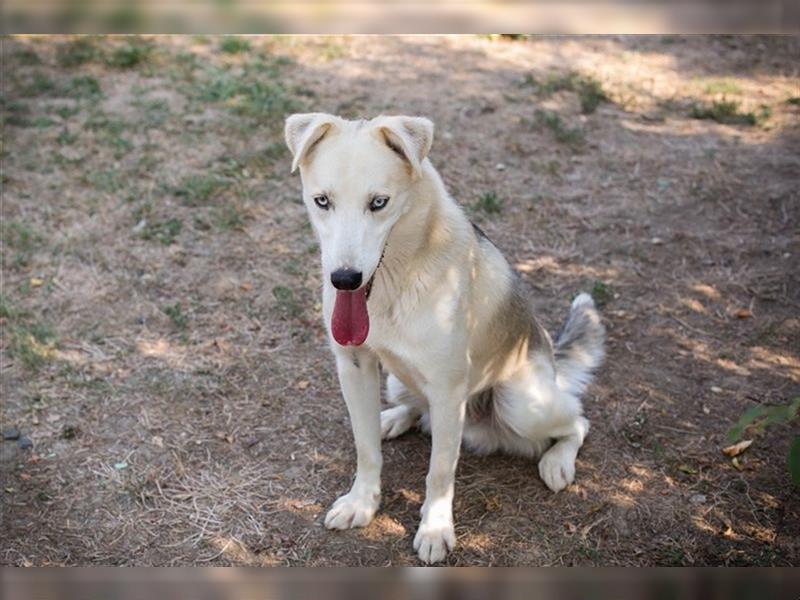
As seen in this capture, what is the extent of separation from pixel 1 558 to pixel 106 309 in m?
1.99

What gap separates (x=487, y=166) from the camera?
23.1 ft

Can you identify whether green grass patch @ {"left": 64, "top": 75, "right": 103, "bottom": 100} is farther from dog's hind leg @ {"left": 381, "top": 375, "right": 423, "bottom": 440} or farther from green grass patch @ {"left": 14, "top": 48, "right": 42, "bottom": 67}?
dog's hind leg @ {"left": 381, "top": 375, "right": 423, "bottom": 440}

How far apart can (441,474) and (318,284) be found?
2204mm

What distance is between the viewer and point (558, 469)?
171 inches

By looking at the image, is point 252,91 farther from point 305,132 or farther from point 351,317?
point 351,317

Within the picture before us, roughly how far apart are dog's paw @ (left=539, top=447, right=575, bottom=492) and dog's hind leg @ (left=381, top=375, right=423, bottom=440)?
744 millimetres

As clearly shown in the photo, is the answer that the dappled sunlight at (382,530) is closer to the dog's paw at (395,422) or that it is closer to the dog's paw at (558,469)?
the dog's paw at (395,422)

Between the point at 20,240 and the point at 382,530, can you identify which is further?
the point at 20,240

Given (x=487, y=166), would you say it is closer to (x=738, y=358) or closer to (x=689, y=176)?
(x=689, y=176)

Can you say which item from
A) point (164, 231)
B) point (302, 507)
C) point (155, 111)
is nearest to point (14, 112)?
point (155, 111)

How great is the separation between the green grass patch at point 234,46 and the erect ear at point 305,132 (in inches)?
211

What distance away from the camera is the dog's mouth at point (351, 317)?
3.57 meters

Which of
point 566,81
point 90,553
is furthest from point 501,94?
point 90,553

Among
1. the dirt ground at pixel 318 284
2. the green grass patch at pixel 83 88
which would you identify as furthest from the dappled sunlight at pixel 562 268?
the green grass patch at pixel 83 88
